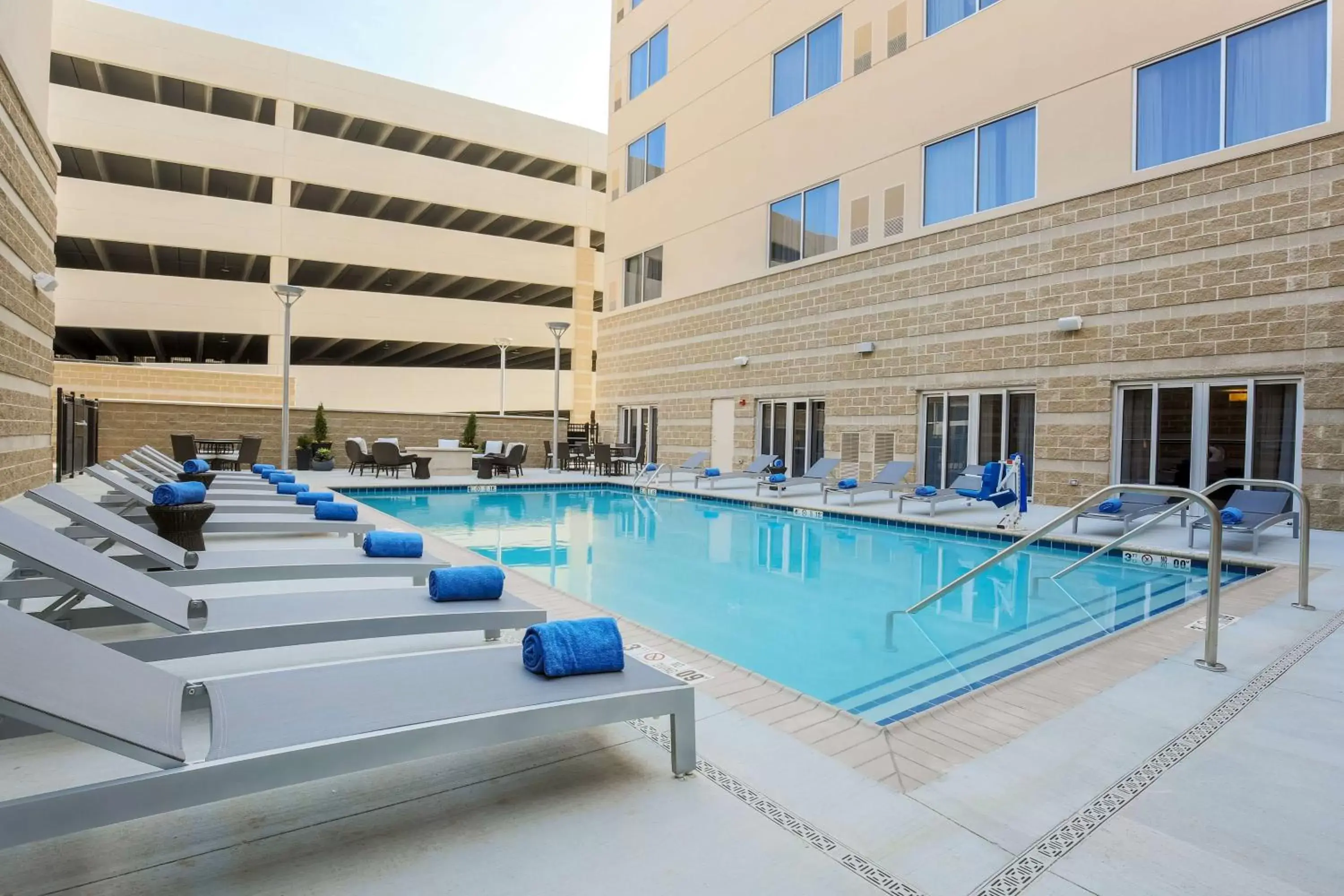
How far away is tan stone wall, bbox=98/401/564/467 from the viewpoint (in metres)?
16.3

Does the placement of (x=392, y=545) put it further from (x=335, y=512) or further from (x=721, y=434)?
(x=721, y=434)

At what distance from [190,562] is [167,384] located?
17970 mm

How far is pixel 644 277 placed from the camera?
67.2 ft

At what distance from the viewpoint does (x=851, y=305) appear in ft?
46.3

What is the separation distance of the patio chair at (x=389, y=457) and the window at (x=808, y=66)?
10721 millimetres

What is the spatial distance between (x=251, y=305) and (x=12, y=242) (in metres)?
13.2

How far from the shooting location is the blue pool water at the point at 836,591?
4.59m

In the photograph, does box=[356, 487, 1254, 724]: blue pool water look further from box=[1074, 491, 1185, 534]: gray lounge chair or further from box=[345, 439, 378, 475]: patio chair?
box=[345, 439, 378, 475]: patio chair

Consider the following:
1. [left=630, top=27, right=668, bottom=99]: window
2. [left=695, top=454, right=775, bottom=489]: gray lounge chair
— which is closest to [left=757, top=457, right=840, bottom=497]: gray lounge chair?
[left=695, top=454, right=775, bottom=489]: gray lounge chair

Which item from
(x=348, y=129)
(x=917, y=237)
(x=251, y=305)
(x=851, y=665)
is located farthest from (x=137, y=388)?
(x=851, y=665)

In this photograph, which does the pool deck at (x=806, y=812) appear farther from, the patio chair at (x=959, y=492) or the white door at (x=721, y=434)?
the white door at (x=721, y=434)

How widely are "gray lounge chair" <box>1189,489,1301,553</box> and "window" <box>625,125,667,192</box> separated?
15.1 metres

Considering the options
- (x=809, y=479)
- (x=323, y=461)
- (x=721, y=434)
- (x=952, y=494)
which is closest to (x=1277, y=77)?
(x=952, y=494)

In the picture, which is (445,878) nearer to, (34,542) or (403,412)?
(34,542)
